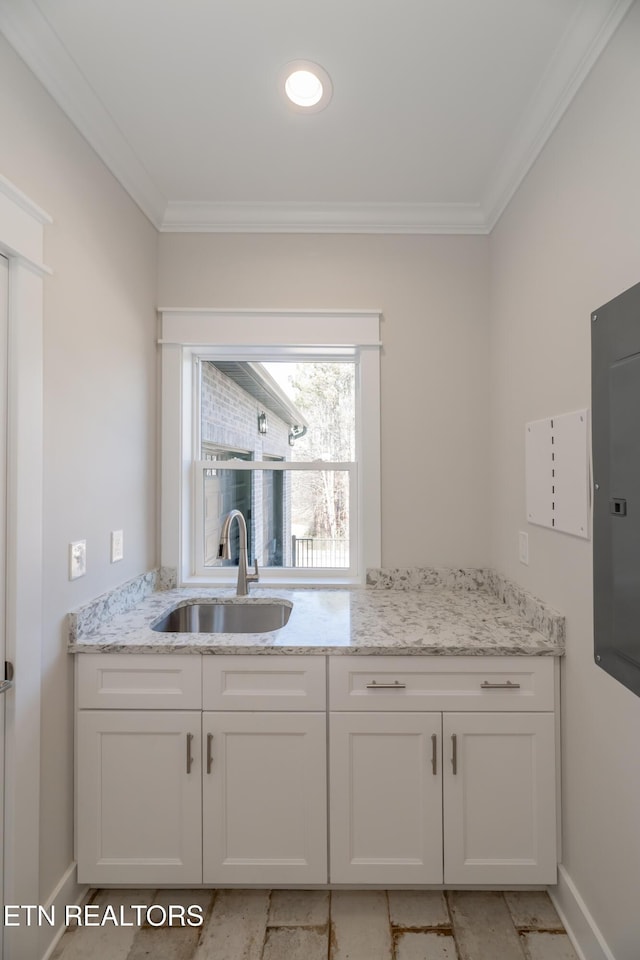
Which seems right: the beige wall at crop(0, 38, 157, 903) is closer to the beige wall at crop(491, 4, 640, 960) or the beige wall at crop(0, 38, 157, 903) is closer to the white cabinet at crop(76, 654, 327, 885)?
the white cabinet at crop(76, 654, 327, 885)

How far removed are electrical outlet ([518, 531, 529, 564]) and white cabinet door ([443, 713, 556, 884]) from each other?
21.9 inches

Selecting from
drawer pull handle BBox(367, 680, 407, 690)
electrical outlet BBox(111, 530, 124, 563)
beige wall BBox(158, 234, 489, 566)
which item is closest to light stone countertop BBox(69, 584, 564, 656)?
drawer pull handle BBox(367, 680, 407, 690)

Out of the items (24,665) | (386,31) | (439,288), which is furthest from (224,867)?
(386,31)

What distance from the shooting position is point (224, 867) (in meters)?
1.53

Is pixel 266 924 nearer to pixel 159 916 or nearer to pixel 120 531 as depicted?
pixel 159 916

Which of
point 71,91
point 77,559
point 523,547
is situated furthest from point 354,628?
point 71,91

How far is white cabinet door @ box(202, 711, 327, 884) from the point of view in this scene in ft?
5.02

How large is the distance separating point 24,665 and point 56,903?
793 mm

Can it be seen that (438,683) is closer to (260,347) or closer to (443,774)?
(443,774)

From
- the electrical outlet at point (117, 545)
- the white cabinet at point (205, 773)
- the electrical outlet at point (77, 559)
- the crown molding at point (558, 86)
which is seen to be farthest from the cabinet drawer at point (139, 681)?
the crown molding at point (558, 86)

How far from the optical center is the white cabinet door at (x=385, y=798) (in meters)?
1.52

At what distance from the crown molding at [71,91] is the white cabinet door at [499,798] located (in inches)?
92.7

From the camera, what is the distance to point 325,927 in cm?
146

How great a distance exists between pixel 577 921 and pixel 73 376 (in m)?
2.33
